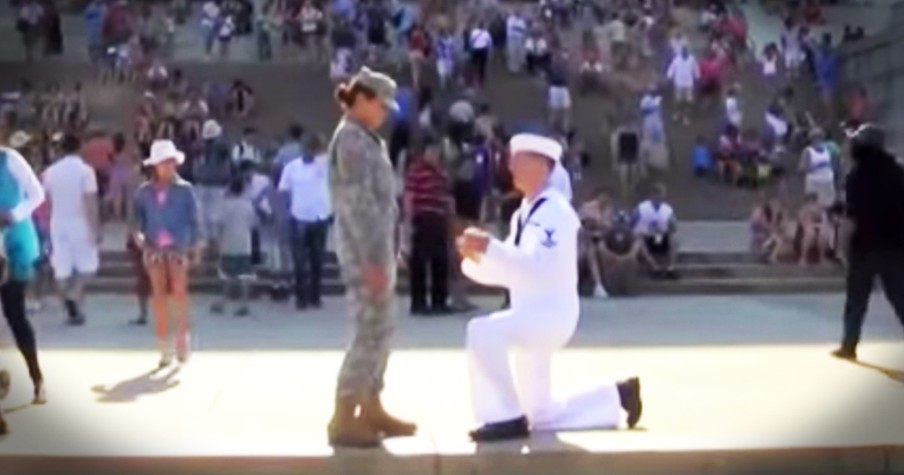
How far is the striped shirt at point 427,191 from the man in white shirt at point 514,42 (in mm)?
12848

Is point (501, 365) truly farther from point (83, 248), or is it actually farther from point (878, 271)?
point (83, 248)

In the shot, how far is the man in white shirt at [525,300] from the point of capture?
9703 millimetres

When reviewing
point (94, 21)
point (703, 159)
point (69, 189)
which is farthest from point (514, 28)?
point (69, 189)

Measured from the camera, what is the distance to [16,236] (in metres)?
11.1

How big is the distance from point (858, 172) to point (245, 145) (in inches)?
427

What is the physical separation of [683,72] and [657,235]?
8.47m

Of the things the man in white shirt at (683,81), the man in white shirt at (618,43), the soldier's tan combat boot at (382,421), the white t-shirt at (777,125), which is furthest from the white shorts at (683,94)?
the soldier's tan combat boot at (382,421)

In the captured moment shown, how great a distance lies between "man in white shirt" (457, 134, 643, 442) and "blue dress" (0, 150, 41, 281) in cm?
296

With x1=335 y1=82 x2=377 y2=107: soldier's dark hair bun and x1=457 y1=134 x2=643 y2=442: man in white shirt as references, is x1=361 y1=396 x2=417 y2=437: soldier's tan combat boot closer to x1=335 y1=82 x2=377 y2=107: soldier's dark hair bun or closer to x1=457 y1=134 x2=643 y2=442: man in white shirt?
x1=457 y1=134 x2=643 y2=442: man in white shirt

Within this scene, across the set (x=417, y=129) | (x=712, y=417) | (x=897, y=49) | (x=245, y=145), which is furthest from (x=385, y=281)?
(x=897, y=49)

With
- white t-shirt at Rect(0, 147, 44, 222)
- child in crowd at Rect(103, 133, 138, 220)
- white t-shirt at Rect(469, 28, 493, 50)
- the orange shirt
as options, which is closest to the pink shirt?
white t-shirt at Rect(0, 147, 44, 222)

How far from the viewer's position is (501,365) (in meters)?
9.73

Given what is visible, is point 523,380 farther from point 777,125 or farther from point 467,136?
point 777,125

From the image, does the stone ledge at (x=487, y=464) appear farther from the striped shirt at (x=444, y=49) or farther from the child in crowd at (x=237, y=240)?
the striped shirt at (x=444, y=49)
